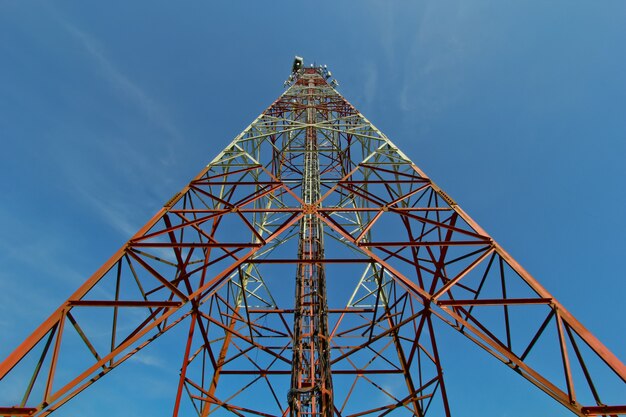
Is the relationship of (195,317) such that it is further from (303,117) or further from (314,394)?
(303,117)

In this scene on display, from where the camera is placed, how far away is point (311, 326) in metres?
12.2

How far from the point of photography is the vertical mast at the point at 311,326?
10.2 m

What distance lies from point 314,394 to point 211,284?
14.7 ft

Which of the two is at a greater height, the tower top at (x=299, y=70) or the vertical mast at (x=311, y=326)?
the tower top at (x=299, y=70)

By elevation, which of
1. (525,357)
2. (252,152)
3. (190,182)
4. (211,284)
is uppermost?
(252,152)

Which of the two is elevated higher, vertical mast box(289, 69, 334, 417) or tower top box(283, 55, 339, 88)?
tower top box(283, 55, 339, 88)

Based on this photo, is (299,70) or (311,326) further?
(299,70)

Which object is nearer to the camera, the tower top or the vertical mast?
the vertical mast

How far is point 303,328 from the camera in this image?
42.2 ft

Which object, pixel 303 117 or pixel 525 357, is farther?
pixel 303 117

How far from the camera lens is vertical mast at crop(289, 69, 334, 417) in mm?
10172

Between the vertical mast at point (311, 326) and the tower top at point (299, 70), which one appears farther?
the tower top at point (299, 70)

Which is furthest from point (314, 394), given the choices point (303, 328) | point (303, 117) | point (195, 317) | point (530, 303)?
point (303, 117)

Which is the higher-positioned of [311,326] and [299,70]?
[299,70]
